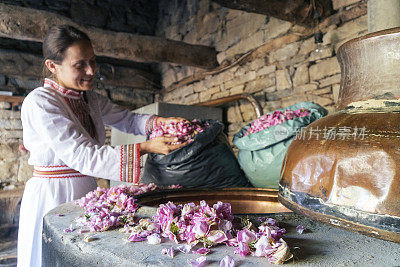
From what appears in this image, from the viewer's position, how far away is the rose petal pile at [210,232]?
0.58m

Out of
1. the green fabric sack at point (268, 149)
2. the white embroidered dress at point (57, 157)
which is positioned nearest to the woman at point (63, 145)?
the white embroidered dress at point (57, 157)

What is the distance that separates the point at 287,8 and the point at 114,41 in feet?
7.01

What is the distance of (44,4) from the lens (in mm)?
4801

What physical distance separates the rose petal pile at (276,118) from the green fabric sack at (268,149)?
0.07 metres

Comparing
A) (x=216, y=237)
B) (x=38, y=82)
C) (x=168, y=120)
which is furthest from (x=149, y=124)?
(x=38, y=82)

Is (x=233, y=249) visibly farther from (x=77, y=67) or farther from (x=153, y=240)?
(x=77, y=67)

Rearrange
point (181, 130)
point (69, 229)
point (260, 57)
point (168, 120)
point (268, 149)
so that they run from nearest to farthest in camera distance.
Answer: point (69, 229), point (181, 130), point (168, 120), point (268, 149), point (260, 57)

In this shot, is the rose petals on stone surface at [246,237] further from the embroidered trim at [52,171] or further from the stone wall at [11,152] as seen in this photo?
the stone wall at [11,152]

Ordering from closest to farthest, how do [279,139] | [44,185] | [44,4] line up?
[44,185]
[279,139]
[44,4]

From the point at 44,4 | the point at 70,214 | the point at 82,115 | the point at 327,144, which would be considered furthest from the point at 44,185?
the point at 44,4

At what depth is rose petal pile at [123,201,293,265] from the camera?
579mm

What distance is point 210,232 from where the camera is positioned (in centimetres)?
65

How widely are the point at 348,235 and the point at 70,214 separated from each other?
880 millimetres

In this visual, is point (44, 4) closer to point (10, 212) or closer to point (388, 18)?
point (10, 212)
